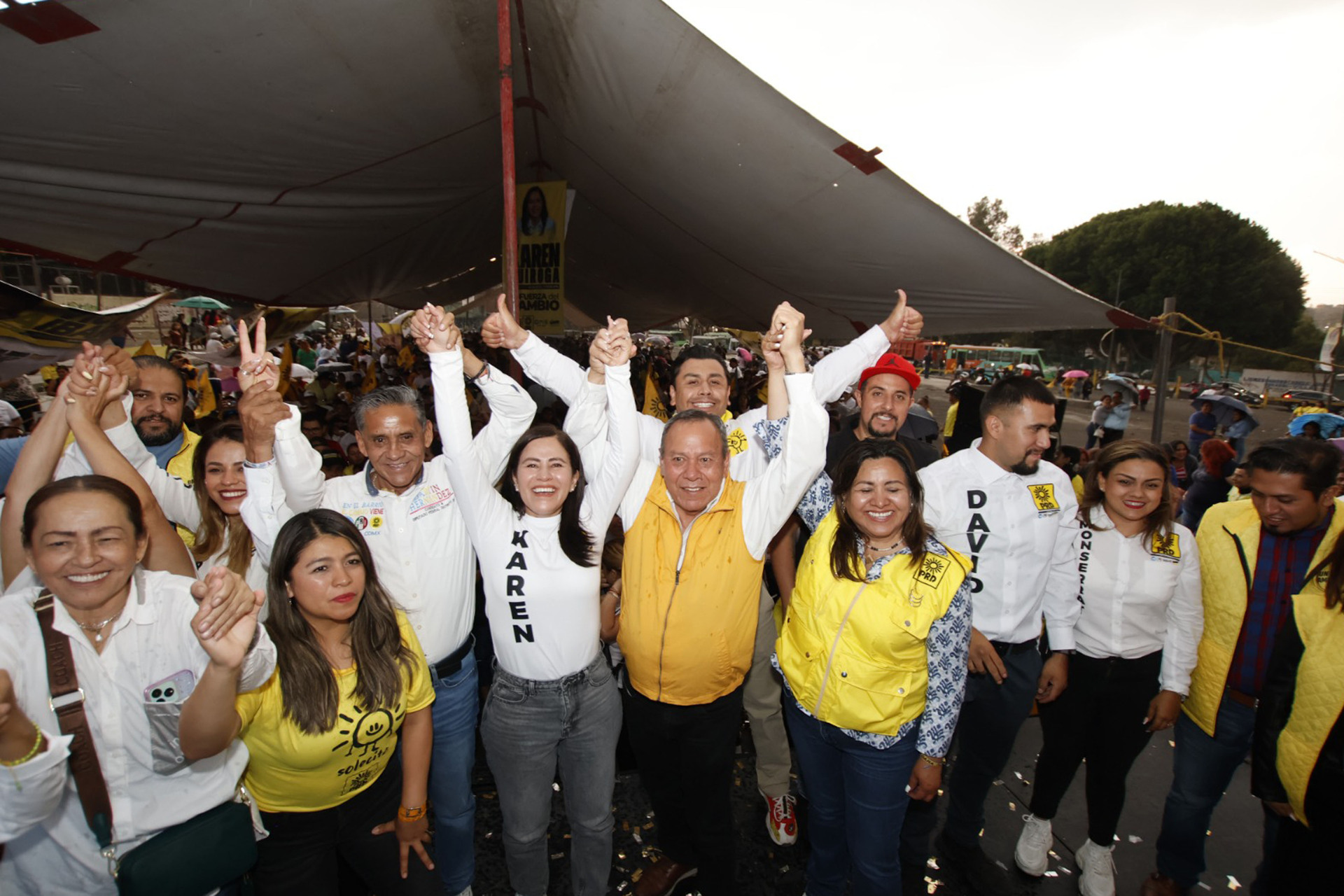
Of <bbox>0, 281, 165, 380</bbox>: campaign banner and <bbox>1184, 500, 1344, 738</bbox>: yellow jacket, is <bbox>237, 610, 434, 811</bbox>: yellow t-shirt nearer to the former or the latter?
<bbox>0, 281, 165, 380</bbox>: campaign banner

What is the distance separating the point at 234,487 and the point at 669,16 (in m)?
3.02

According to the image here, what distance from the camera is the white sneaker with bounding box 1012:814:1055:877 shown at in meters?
2.71

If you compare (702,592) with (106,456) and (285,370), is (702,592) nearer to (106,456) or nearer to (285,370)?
(106,456)

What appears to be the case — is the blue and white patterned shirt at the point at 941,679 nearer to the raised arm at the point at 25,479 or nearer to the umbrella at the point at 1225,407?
the raised arm at the point at 25,479

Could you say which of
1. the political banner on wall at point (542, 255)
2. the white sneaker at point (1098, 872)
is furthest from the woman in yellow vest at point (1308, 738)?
the political banner on wall at point (542, 255)

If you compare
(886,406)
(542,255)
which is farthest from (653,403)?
(886,406)

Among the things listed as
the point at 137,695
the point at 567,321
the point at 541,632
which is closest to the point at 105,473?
the point at 137,695

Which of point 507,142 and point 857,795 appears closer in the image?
point 857,795

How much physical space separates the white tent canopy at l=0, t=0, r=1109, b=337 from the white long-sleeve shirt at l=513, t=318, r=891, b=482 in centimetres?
164

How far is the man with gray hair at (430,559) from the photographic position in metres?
2.26

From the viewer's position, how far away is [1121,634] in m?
2.49

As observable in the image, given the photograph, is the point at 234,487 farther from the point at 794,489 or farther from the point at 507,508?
the point at 794,489

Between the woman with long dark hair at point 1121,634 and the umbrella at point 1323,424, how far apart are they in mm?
4679

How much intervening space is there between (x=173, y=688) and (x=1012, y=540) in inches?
110
